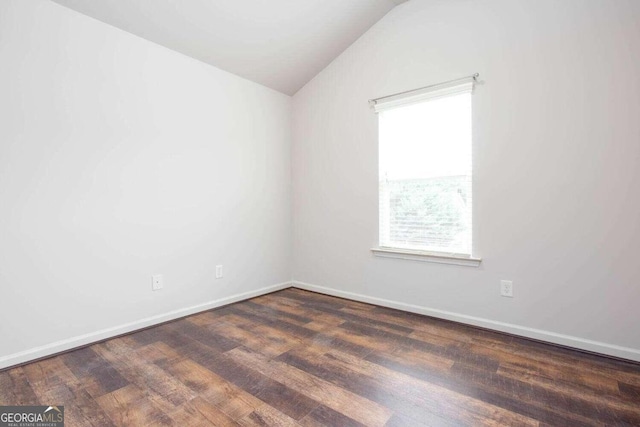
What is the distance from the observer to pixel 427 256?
9.59 ft

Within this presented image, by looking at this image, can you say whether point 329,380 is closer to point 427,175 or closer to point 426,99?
point 427,175

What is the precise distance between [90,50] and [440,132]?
9.21 feet

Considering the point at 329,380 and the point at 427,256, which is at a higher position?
the point at 427,256

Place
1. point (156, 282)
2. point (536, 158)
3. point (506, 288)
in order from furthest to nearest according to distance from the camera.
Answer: point (156, 282), point (506, 288), point (536, 158)

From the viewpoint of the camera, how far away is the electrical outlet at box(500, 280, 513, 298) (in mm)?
2523

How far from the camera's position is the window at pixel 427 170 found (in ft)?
9.00

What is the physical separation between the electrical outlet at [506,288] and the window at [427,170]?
330mm

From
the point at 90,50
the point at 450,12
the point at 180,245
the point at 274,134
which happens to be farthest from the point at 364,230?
the point at 90,50

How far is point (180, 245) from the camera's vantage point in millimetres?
2943

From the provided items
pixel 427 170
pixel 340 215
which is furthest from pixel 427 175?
pixel 340 215

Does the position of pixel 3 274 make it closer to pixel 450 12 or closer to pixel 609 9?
pixel 450 12

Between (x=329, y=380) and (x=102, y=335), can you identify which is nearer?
(x=329, y=380)

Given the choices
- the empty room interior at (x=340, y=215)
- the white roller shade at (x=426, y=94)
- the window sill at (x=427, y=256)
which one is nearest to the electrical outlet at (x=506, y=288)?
the empty room interior at (x=340, y=215)

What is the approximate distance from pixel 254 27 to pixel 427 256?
8.33 ft
